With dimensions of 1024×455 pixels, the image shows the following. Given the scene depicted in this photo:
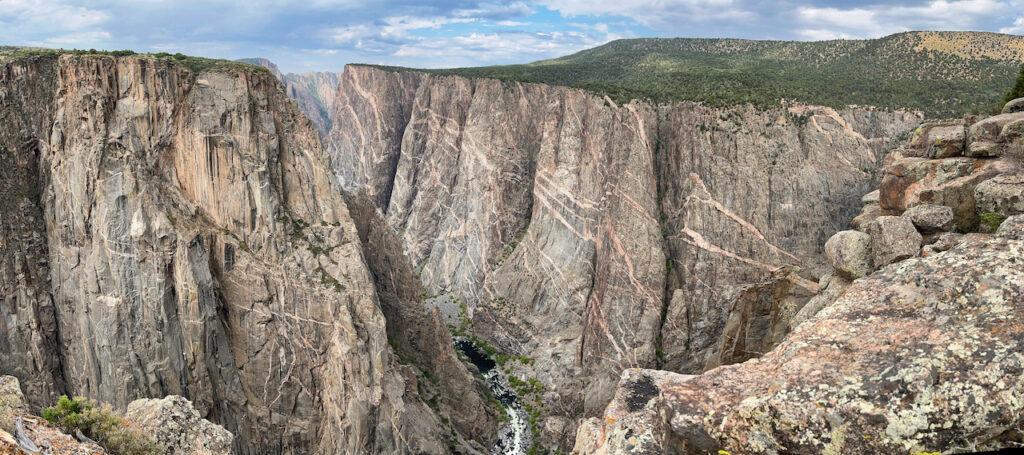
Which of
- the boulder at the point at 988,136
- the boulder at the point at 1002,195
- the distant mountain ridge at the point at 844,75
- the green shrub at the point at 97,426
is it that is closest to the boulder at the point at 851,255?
the boulder at the point at 1002,195

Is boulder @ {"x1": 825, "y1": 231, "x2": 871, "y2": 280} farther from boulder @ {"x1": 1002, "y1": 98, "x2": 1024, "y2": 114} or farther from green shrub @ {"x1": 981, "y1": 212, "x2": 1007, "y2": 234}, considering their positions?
boulder @ {"x1": 1002, "y1": 98, "x2": 1024, "y2": 114}

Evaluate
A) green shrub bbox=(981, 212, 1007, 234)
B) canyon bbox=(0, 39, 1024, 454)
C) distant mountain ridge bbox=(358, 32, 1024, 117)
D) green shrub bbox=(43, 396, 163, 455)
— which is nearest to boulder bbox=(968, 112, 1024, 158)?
canyon bbox=(0, 39, 1024, 454)

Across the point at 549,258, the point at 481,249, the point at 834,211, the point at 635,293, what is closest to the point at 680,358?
the point at 635,293

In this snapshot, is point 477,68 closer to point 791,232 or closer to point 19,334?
point 791,232

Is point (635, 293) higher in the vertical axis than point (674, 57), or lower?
lower

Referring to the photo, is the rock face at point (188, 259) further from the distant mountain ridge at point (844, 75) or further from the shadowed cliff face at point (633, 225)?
the distant mountain ridge at point (844, 75)

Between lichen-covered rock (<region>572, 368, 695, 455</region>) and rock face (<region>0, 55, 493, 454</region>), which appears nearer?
lichen-covered rock (<region>572, 368, 695, 455</region>)
